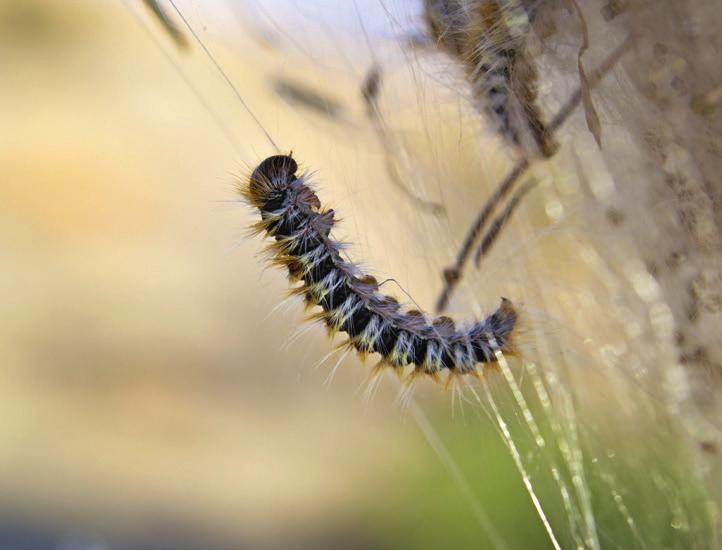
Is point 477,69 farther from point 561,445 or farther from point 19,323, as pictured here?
point 19,323

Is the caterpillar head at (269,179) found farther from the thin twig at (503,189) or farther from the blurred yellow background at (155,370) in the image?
the blurred yellow background at (155,370)

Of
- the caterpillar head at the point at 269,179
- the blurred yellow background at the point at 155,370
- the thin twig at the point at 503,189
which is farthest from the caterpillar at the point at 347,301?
the blurred yellow background at the point at 155,370

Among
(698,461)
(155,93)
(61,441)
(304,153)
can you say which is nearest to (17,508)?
(61,441)

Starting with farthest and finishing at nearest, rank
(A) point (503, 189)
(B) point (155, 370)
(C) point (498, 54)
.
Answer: (B) point (155, 370) < (A) point (503, 189) < (C) point (498, 54)

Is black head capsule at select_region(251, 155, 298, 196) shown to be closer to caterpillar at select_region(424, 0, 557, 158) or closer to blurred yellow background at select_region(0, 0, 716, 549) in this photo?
caterpillar at select_region(424, 0, 557, 158)

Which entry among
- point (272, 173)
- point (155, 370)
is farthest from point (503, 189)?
point (155, 370)

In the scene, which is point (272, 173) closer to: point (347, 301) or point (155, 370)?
point (347, 301)

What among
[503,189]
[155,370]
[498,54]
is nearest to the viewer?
[498,54]
